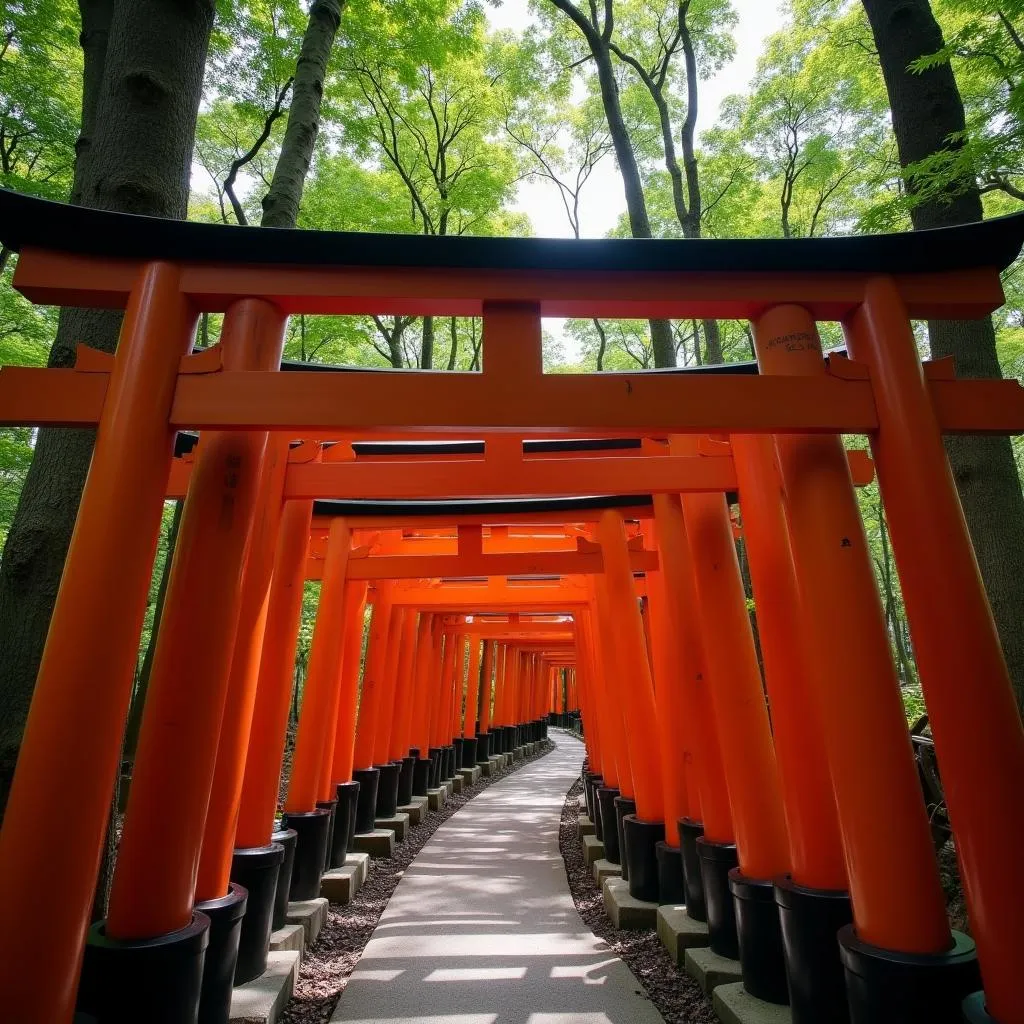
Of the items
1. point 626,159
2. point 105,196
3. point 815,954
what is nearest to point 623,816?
point 815,954

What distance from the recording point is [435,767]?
13.7 metres

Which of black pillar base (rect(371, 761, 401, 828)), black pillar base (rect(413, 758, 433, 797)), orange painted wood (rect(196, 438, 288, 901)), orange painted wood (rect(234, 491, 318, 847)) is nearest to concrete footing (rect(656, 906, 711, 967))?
orange painted wood (rect(234, 491, 318, 847))

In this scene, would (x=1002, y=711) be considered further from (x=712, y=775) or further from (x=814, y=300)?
(x=712, y=775)

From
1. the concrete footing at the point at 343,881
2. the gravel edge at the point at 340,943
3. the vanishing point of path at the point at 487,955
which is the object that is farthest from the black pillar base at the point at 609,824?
the concrete footing at the point at 343,881

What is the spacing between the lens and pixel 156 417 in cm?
266

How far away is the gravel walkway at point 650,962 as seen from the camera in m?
3.98

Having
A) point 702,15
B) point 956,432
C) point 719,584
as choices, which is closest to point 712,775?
point 719,584

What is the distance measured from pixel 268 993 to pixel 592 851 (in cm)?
522

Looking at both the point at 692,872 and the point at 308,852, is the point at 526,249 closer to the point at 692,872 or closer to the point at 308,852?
the point at 692,872

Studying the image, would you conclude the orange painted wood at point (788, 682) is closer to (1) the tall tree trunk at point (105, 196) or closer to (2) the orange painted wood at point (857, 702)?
(2) the orange painted wood at point (857, 702)

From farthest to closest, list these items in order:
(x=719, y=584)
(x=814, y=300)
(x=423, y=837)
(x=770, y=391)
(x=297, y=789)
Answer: (x=423, y=837)
(x=297, y=789)
(x=719, y=584)
(x=814, y=300)
(x=770, y=391)

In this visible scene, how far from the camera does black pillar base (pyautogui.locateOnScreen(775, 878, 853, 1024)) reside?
2949 mm

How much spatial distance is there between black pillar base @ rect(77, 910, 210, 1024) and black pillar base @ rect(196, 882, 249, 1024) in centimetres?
43

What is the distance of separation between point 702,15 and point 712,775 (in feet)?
43.0
